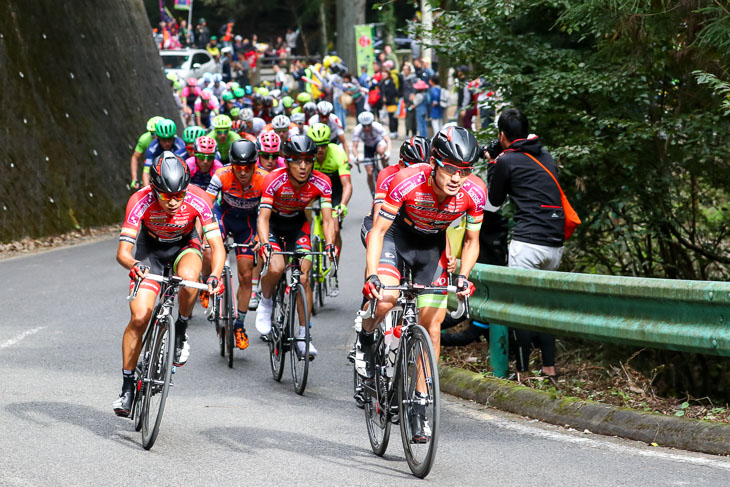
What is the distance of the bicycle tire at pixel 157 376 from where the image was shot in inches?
264

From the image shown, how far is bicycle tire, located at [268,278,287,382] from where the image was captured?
901 cm

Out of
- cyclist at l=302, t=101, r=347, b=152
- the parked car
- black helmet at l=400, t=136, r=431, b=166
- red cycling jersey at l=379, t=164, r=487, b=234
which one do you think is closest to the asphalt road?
red cycling jersey at l=379, t=164, r=487, b=234

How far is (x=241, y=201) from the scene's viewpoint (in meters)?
10.6

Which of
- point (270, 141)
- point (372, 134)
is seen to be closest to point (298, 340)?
point (270, 141)

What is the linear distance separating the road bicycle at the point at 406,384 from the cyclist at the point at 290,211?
237cm

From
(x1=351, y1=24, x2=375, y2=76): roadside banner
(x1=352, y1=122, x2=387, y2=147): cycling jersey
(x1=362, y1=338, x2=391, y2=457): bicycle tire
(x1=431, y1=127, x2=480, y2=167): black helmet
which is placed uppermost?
(x1=431, y1=127, x2=480, y2=167): black helmet

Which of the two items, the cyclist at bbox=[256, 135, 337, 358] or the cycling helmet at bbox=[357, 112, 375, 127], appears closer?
the cyclist at bbox=[256, 135, 337, 358]

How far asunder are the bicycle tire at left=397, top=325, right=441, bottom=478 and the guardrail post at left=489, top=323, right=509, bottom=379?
2.06 metres

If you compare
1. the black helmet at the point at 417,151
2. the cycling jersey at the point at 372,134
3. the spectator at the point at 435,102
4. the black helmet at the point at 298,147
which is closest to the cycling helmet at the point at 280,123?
the cycling jersey at the point at 372,134

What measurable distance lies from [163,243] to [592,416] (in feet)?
10.4

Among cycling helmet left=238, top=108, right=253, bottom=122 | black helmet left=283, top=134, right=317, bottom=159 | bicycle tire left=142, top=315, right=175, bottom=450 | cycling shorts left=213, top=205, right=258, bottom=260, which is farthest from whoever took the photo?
cycling helmet left=238, top=108, right=253, bottom=122

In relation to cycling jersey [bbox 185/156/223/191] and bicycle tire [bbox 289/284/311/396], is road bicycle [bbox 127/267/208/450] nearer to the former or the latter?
bicycle tire [bbox 289/284/311/396]

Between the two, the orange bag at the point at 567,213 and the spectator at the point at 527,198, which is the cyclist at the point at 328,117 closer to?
the spectator at the point at 527,198

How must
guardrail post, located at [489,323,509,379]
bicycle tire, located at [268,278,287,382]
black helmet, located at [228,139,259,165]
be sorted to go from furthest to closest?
black helmet, located at [228,139,259,165] → bicycle tire, located at [268,278,287,382] → guardrail post, located at [489,323,509,379]
